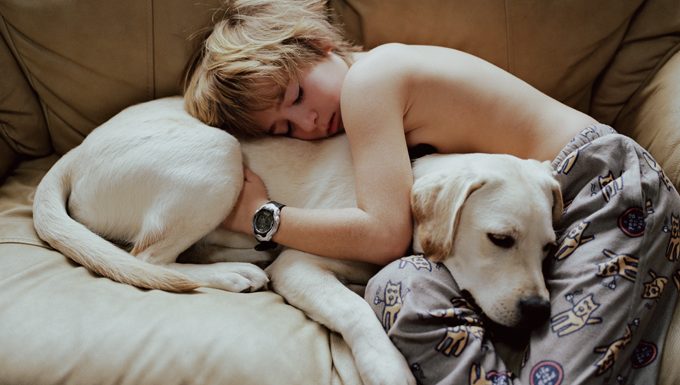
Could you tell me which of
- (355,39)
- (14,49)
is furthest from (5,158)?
(355,39)

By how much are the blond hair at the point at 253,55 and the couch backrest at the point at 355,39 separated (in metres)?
0.14

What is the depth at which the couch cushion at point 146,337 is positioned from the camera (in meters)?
1.20

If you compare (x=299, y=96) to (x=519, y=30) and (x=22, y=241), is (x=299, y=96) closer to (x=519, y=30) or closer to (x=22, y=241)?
(x=519, y=30)

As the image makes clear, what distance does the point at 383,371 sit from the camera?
47.2 inches

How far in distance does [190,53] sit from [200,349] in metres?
1.05

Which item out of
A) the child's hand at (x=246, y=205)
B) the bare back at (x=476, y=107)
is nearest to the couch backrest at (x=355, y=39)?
the bare back at (x=476, y=107)

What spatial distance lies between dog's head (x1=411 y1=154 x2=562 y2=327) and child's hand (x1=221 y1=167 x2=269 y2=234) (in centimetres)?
52

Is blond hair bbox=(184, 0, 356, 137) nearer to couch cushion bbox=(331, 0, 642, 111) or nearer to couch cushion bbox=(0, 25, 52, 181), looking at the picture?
couch cushion bbox=(331, 0, 642, 111)

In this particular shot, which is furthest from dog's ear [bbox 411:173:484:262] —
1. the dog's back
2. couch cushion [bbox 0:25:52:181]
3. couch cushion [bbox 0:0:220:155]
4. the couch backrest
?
couch cushion [bbox 0:25:52:181]

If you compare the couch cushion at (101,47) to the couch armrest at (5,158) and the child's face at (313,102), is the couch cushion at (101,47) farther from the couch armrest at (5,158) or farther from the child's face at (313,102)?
the child's face at (313,102)

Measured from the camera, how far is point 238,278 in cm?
154

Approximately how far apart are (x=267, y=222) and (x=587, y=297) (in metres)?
0.85

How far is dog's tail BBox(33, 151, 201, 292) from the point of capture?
4.72 ft

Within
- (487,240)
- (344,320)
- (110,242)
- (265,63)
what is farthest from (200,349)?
(265,63)
